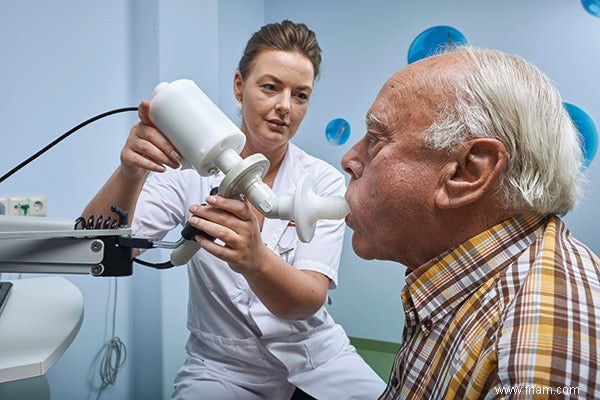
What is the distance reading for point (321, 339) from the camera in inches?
49.4

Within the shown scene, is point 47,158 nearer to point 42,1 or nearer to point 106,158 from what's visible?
point 106,158

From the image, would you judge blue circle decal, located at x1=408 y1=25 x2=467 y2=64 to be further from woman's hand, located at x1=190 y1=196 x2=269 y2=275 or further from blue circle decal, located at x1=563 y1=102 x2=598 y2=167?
woman's hand, located at x1=190 y1=196 x2=269 y2=275

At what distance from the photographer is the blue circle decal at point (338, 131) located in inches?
97.8

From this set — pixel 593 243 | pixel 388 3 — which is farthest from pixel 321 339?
pixel 388 3

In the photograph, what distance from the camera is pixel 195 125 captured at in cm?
75

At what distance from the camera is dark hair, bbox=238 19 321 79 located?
137cm

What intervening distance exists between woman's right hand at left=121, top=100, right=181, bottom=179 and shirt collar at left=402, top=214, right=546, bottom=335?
1.59 feet

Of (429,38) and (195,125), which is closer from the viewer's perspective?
(195,125)

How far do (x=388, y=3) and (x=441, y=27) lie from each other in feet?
1.12

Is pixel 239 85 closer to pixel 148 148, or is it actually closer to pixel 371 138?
pixel 148 148

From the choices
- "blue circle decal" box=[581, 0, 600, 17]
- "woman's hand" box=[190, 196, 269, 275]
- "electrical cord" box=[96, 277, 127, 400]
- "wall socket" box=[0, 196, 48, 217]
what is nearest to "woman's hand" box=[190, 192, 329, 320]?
"woman's hand" box=[190, 196, 269, 275]

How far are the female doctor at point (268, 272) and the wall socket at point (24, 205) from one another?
53cm

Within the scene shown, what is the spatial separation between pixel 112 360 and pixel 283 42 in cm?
145

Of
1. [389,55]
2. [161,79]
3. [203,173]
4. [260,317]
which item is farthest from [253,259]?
[389,55]
